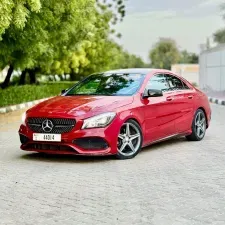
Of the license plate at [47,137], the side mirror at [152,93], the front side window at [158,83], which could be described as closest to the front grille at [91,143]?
the license plate at [47,137]

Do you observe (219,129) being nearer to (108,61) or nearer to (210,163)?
(210,163)

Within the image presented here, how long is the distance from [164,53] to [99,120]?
10879 cm

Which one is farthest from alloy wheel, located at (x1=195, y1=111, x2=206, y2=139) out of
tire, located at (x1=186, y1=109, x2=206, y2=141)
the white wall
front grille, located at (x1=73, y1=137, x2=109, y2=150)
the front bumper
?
the white wall

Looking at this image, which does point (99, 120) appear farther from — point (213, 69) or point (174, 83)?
point (213, 69)

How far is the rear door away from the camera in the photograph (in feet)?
36.0

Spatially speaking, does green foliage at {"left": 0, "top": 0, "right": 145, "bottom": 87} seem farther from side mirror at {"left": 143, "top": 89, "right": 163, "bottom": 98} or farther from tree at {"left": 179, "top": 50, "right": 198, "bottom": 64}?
tree at {"left": 179, "top": 50, "right": 198, "bottom": 64}

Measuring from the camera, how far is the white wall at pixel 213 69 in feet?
127

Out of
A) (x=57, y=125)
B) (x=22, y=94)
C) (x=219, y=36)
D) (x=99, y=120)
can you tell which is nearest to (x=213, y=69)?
(x=22, y=94)

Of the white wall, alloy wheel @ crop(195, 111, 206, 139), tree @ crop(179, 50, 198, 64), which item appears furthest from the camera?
tree @ crop(179, 50, 198, 64)

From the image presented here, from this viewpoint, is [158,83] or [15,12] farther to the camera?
[15,12]

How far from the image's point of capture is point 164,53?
11675 cm

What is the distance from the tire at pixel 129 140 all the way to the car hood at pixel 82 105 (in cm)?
39

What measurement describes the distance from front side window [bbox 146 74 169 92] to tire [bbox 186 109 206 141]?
3.57ft

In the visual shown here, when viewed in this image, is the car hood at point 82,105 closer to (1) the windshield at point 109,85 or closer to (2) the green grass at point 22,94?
(1) the windshield at point 109,85
